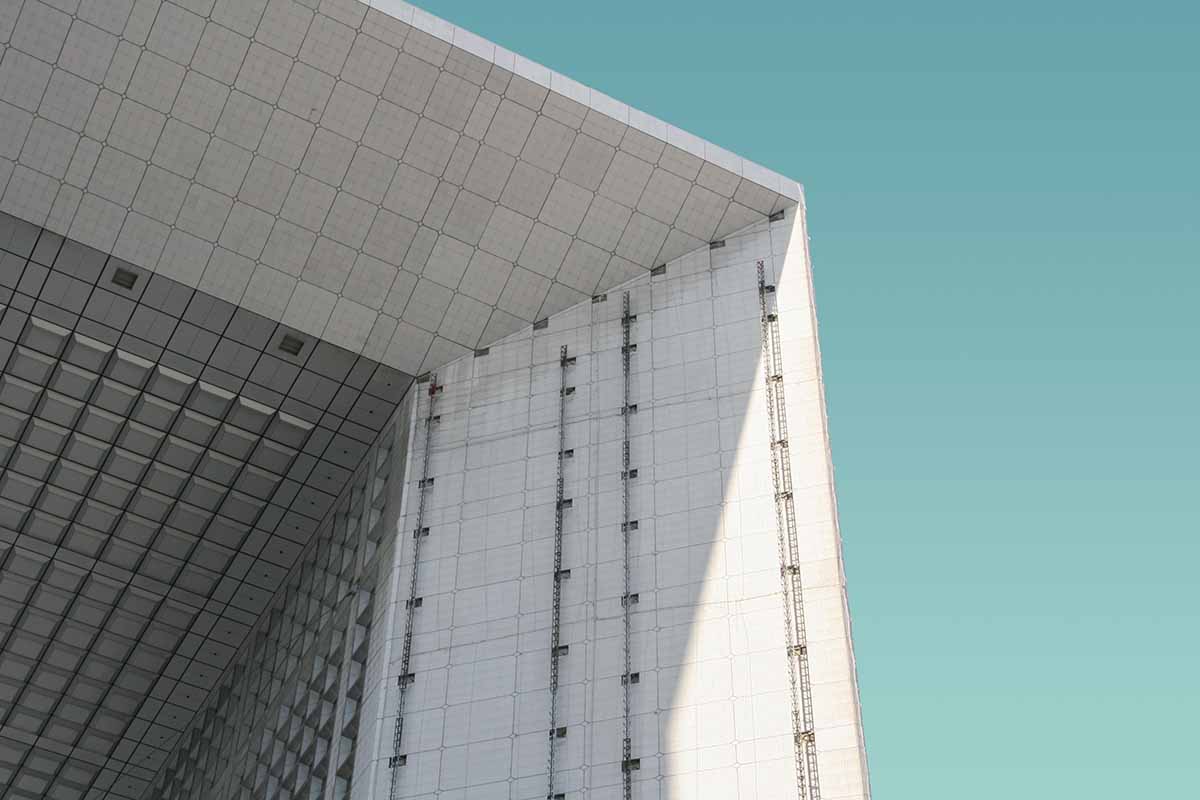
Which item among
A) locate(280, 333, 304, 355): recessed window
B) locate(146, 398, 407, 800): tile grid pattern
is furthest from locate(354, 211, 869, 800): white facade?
locate(280, 333, 304, 355): recessed window

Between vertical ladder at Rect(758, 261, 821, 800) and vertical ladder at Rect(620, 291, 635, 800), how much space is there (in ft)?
9.35

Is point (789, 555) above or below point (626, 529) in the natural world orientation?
below

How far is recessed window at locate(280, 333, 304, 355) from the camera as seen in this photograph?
37656 millimetres

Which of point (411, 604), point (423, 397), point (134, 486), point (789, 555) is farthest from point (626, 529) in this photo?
point (134, 486)

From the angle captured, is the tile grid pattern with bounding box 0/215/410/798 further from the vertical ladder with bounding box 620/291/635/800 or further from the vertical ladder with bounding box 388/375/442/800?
the vertical ladder with bounding box 620/291/635/800

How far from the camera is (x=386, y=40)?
3491 centimetres

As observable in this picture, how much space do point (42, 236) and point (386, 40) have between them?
8.54 m

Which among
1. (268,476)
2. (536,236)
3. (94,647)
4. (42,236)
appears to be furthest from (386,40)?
(94,647)

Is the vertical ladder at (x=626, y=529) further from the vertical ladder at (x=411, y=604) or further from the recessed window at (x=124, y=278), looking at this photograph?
the recessed window at (x=124, y=278)

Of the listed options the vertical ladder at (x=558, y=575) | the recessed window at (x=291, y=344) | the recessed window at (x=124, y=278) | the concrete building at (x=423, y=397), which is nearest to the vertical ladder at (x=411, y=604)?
the concrete building at (x=423, y=397)

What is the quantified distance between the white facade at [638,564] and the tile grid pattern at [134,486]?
14.4 feet

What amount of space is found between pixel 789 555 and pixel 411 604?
741cm

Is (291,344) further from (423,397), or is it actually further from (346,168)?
(346,168)

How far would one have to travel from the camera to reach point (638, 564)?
105ft
